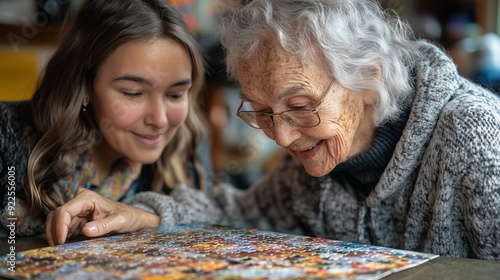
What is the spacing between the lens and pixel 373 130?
146 cm

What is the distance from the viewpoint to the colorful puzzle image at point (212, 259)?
905 mm

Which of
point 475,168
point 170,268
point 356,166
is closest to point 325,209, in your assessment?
point 356,166

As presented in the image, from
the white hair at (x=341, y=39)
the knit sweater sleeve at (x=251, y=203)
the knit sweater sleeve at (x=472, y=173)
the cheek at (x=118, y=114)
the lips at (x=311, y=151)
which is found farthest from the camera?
the knit sweater sleeve at (x=251, y=203)

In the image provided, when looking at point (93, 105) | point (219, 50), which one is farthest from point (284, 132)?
point (219, 50)

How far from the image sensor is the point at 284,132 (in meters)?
1.34

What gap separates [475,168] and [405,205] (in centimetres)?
29

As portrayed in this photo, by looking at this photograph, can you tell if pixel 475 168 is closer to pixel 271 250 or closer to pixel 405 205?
pixel 405 205

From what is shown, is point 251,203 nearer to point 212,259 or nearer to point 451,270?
point 212,259

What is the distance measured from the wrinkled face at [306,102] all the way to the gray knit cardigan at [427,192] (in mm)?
137

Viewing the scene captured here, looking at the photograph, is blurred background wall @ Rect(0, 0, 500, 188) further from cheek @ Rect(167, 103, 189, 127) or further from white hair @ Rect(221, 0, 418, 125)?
white hair @ Rect(221, 0, 418, 125)

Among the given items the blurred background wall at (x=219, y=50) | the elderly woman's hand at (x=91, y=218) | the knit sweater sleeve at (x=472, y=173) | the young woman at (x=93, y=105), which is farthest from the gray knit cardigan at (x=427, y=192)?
the blurred background wall at (x=219, y=50)

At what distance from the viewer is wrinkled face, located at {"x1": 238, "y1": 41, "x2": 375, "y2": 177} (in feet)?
4.23

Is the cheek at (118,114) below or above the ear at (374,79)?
below

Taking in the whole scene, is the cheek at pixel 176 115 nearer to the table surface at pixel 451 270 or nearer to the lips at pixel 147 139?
the lips at pixel 147 139
